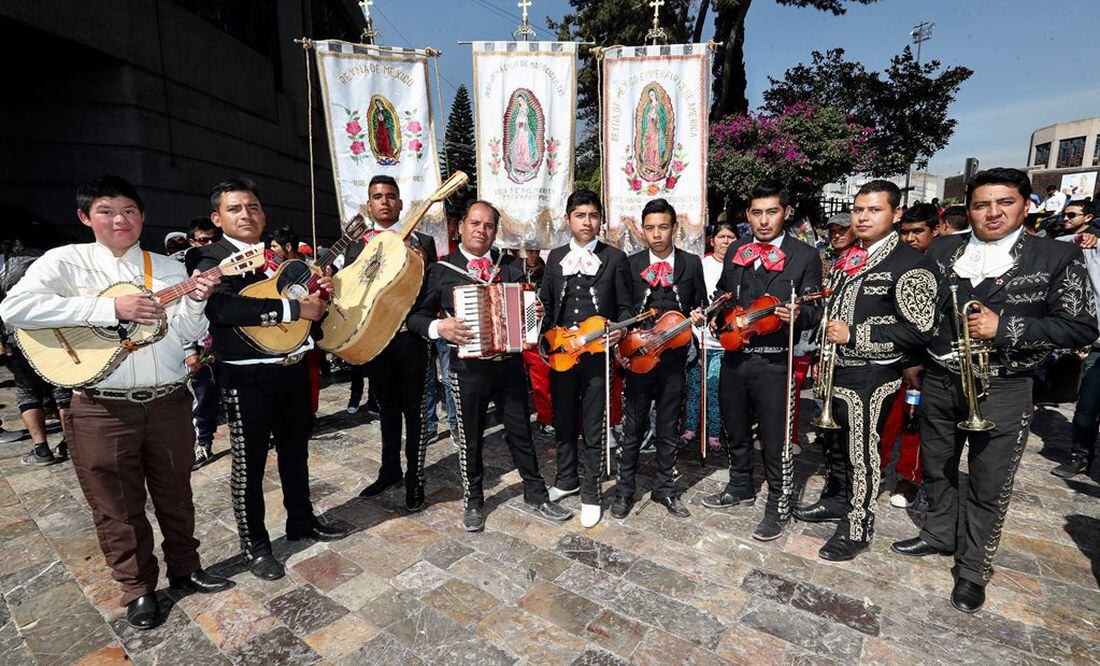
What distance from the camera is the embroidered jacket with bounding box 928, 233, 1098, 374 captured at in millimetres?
3203

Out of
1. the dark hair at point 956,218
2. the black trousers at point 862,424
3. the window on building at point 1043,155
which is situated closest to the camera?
the black trousers at point 862,424

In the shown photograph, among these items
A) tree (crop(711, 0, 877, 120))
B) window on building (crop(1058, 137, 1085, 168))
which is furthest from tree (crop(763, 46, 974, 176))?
window on building (crop(1058, 137, 1085, 168))

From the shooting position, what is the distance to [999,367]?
3457 mm

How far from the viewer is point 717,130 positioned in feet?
63.3

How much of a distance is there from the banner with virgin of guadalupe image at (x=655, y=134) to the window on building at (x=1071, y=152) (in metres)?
72.4

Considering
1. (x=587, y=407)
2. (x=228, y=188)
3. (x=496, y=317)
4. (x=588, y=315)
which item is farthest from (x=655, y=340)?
(x=228, y=188)

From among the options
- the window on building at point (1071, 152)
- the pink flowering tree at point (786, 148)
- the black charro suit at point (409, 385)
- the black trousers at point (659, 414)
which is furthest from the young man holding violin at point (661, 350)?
the window on building at point (1071, 152)

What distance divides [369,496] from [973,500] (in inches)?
199

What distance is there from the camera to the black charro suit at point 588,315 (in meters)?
4.66

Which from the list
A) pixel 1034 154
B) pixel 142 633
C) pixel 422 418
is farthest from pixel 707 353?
pixel 1034 154

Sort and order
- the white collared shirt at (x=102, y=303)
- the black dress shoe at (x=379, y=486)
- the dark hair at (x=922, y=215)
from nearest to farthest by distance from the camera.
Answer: the white collared shirt at (x=102, y=303) → the black dress shoe at (x=379, y=486) → the dark hair at (x=922, y=215)

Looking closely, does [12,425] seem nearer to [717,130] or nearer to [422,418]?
[422,418]

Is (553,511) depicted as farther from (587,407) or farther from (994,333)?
(994,333)

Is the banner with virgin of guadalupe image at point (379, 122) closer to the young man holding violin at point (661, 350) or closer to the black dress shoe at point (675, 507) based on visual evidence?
the young man holding violin at point (661, 350)
